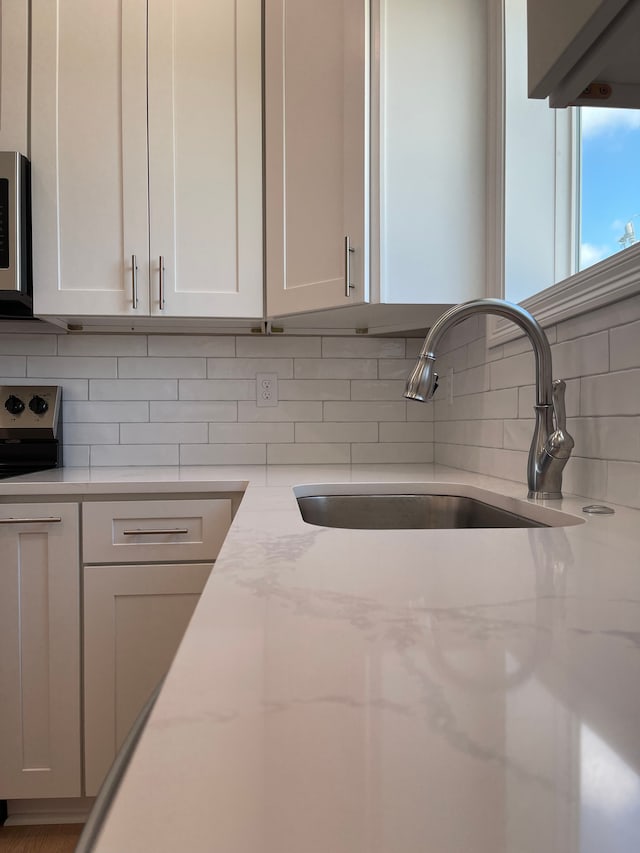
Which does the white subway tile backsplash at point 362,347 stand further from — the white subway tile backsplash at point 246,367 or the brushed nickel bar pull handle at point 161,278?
the brushed nickel bar pull handle at point 161,278

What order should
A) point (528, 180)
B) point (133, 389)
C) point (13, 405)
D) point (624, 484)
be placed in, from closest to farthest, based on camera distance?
point (624, 484) < point (528, 180) < point (13, 405) < point (133, 389)

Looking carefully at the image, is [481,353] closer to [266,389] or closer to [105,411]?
[266,389]

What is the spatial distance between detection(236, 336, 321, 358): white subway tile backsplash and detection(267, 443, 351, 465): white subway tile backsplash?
329 mm

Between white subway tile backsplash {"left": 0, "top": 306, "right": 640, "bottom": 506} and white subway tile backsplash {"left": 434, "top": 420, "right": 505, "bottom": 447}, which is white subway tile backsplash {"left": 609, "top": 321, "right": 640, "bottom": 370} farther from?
white subway tile backsplash {"left": 0, "top": 306, "right": 640, "bottom": 506}

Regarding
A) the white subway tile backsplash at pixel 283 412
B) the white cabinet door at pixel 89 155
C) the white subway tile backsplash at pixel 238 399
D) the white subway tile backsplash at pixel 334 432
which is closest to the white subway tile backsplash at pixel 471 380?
the white subway tile backsplash at pixel 238 399

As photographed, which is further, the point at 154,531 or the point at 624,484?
the point at 154,531

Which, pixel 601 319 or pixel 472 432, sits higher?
pixel 601 319

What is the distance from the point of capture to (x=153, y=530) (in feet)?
5.31

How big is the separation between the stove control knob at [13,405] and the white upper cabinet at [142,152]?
0.37m

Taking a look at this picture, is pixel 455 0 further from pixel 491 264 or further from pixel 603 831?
pixel 603 831

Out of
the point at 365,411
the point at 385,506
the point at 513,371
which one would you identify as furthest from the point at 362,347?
the point at 385,506

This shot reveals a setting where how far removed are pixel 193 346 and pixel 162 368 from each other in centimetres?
13

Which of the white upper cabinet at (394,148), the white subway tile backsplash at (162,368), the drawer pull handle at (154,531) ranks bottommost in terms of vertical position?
the drawer pull handle at (154,531)

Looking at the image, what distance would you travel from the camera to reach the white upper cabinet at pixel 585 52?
1.60 feet
